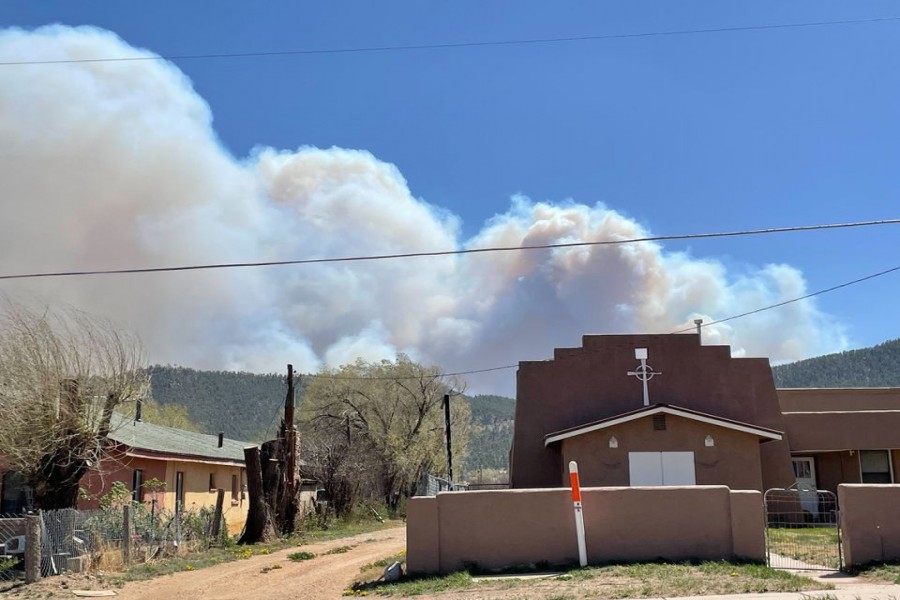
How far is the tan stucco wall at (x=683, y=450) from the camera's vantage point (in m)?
26.4

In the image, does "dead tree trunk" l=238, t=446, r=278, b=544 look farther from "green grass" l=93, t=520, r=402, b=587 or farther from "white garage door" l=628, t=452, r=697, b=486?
"white garage door" l=628, t=452, r=697, b=486


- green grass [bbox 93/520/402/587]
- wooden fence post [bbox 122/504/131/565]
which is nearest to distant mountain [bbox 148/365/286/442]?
green grass [bbox 93/520/402/587]

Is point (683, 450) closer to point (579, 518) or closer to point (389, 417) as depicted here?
point (579, 518)

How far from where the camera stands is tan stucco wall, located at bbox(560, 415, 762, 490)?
2636 cm

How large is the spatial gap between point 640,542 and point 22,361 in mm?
14579

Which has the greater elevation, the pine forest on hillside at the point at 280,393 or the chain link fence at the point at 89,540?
the pine forest on hillside at the point at 280,393

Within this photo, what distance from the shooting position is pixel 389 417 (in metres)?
50.9

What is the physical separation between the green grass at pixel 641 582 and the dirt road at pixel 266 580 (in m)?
1.63

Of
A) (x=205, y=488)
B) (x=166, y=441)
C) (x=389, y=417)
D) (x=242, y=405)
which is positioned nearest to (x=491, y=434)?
(x=242, y=405)

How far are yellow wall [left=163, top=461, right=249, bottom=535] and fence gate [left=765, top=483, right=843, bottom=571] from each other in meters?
17.5

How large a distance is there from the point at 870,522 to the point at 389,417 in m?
37.2

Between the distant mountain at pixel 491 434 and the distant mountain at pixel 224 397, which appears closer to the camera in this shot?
the distant mountain at pixel 491 434

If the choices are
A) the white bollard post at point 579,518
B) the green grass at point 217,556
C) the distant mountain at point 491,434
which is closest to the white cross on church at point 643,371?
the green grass at point 217,556

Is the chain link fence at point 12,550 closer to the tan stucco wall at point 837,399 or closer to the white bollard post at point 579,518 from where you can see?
the white bollard post at point 579,518
